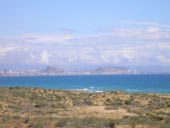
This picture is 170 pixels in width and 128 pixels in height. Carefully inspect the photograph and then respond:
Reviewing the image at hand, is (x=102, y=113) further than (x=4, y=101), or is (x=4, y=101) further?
(x=4, y=101)

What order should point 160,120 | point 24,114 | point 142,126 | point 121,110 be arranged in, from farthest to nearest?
1. point 121,110
2. point 24,114
3. point 160,120
4. point 142,126

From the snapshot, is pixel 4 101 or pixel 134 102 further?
pixel 134 102

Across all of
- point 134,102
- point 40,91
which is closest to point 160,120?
point 134,102

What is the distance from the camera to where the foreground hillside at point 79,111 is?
97.0ft

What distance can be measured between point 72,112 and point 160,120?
8.93 meters

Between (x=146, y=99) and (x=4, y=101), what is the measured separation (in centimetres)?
1508

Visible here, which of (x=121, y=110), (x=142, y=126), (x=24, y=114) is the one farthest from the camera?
(x=121, y=110)

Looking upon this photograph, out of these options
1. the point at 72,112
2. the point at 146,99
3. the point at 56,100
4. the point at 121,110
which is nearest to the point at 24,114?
the point at 72,112

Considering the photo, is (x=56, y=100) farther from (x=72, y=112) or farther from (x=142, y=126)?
(x=142, y=126)

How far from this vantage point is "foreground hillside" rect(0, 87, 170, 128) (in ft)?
97.0

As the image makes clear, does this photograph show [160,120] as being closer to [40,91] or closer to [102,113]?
[102,113]

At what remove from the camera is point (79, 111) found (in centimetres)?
3947

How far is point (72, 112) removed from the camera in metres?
38.4

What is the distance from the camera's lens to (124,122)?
98.6 ft
